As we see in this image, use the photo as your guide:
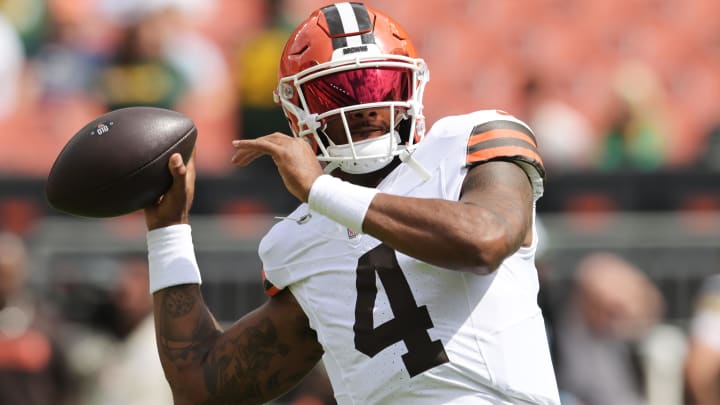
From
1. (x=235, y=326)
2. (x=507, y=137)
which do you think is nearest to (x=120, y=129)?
(x=235, y=326)

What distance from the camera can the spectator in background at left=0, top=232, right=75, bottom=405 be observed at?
249 inches

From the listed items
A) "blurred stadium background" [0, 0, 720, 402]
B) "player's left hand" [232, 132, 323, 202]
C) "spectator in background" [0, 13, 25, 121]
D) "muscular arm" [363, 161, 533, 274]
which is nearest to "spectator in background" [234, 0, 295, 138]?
"blurred stadium background" [0, 0, 720, 402]

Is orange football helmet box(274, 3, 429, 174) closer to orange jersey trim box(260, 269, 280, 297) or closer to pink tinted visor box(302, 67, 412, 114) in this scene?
pink tinted visor box(302, 67, 412, 114)

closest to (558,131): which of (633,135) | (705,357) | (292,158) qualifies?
(633,135)

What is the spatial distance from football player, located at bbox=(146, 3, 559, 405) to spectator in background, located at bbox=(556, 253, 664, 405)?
3222mm

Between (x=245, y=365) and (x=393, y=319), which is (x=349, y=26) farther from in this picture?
(x=245, y=365)

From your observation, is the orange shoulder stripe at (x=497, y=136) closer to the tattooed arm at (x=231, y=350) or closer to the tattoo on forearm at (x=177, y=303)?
the tattooed arm at (x=231, y=350)

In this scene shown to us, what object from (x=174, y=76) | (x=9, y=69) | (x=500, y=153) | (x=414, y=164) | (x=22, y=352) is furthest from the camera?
(x=9, y=69)

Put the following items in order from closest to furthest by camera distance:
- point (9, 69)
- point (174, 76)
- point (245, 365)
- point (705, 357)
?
1. point (245, 365)
2. point (705, 357)
3. point (174, 76)
4. point (9, 69)

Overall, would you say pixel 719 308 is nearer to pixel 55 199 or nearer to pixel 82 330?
pixel 82 330

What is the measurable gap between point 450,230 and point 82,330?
14.3 ft

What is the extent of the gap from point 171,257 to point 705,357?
3.48 metres

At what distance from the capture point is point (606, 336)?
6.44 metres

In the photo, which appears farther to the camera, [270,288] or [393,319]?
[270,288]
